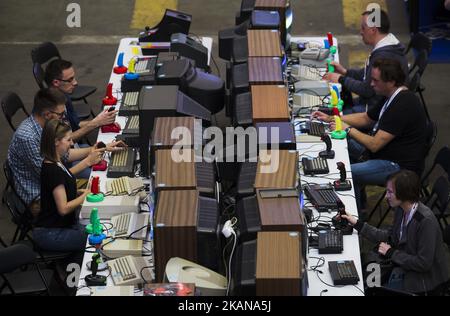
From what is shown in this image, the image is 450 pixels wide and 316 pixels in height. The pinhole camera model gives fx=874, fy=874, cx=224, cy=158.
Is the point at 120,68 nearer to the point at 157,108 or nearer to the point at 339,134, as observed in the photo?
the point at 157,108

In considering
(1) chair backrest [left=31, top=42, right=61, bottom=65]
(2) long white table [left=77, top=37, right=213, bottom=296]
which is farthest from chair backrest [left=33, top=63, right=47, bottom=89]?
(2) long white table [left=77, top=37, right=213, bottom=296]

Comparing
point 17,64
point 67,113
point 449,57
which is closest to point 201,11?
point 17,64

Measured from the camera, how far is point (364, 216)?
23.7 ft

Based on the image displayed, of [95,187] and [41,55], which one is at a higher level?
[41,55]

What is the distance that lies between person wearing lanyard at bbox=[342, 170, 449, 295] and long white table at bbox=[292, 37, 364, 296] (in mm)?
260

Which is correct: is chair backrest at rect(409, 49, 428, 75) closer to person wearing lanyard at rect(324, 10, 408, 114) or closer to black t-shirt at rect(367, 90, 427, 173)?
person wearing lanyard at rect(324, 10, 408, 114)

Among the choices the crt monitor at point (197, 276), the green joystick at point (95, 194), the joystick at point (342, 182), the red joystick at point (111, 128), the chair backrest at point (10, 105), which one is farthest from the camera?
the chair backrest at point (10, 105)

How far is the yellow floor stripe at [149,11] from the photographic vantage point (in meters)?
11.0

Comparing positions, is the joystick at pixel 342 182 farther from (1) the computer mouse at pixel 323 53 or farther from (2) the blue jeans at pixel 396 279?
(1) the computer mouse at pixel 323 53

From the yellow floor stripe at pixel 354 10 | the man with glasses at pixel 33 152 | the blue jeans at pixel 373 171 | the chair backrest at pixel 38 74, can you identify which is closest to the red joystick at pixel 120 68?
the chair backrest at pixel 38 74

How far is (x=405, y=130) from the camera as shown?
678cm

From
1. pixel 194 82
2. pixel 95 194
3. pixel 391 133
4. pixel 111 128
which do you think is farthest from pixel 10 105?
pixel 391 133

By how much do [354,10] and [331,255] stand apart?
6.16 metres

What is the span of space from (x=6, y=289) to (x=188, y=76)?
2.18 metres
